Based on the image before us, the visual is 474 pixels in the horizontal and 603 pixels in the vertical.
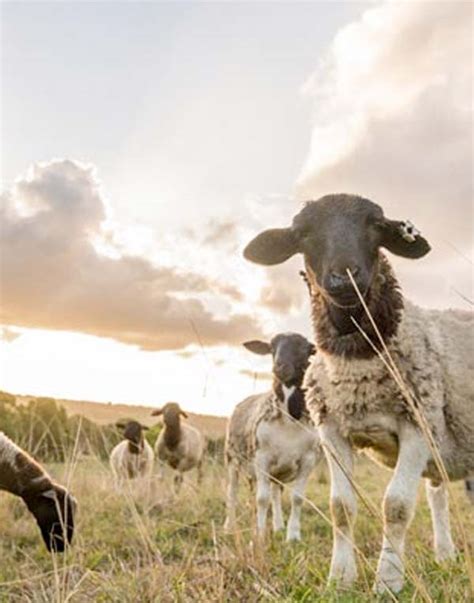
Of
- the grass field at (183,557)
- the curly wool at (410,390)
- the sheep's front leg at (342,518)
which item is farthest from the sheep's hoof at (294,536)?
the sheep's front leg at (342,518)

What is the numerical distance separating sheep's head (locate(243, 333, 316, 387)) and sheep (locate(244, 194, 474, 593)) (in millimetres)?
3117

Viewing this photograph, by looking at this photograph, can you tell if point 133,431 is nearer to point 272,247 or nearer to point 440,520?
point 440,520

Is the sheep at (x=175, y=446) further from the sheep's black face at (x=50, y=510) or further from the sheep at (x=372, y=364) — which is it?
the sheep at (x=372, y=364)

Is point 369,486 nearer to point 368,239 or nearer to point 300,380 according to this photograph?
point 300,380

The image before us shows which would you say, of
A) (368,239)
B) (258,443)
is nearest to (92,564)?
(368,239)

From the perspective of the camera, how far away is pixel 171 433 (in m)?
20.7

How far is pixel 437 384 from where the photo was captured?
5996 mm

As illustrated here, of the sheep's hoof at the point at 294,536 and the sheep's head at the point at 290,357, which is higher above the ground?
the sheep's head at the point at 290,357

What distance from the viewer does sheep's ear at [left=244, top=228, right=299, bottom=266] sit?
6.56m

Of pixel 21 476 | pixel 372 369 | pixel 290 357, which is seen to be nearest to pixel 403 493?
pixel 372 369

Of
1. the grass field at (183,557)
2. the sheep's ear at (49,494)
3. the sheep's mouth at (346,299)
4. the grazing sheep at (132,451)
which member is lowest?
the grass field at (183,557)

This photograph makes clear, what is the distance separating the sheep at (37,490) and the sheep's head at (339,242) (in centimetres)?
271

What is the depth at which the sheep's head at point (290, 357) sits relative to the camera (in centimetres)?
967

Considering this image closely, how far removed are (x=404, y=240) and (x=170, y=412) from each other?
15.1 metres
